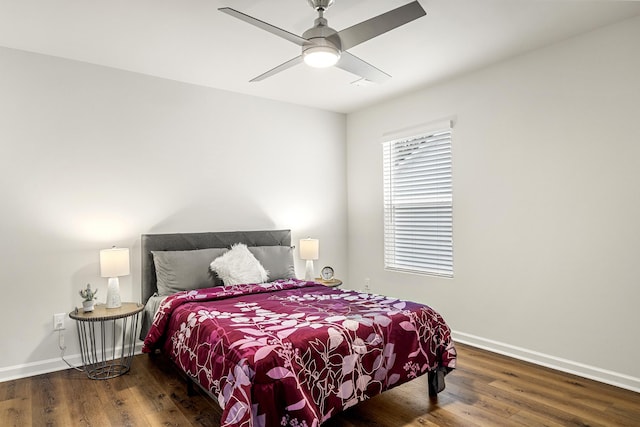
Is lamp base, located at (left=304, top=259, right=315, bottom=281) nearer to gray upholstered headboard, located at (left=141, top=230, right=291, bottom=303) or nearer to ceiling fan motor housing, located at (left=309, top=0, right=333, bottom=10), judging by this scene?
gray upholstered headboard, located at (left=141, top=230, right=291, bottom=303)

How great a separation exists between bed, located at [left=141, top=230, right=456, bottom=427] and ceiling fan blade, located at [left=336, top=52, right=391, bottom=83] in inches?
65.3

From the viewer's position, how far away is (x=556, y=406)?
257 centimetres

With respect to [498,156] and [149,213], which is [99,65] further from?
[498,156]

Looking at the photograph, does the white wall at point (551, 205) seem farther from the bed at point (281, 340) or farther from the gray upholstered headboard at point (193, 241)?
the gray upholstered headboard at point (193, 241)

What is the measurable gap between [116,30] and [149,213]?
5.31 ft

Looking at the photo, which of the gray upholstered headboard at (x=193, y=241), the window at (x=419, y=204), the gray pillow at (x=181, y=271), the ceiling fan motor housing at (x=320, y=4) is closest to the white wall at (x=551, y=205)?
the window at (x=419, y=204)

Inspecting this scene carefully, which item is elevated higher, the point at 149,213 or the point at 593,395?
the point at 149,213

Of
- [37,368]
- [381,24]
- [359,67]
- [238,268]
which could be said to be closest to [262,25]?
[381,24]

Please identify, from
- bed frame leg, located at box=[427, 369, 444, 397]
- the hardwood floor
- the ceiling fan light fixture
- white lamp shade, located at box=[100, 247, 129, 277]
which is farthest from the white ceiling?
the hardwood floor

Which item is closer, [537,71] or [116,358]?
[537,71]

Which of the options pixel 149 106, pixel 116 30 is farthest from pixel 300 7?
pixel 149 106

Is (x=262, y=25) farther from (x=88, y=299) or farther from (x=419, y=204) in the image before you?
(x=419, y=204)

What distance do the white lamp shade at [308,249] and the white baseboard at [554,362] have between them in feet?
5.52

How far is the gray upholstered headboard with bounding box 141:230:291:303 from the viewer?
372cm
